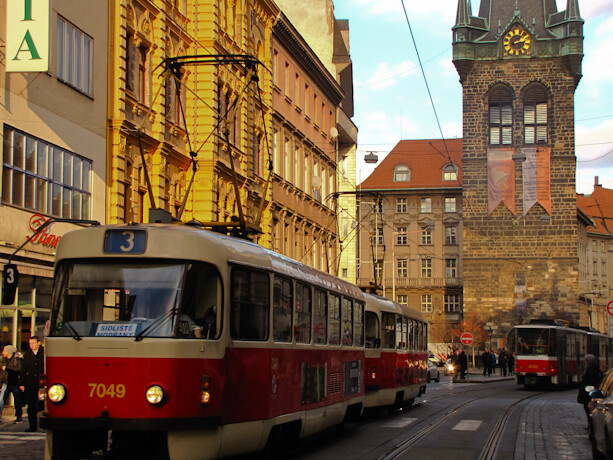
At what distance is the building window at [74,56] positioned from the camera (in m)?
24.4

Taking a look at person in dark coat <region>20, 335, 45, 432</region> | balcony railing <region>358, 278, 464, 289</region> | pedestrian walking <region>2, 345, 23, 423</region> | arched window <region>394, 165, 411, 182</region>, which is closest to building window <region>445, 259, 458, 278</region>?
balcony railing <region>358, 278, 464, 289</region>

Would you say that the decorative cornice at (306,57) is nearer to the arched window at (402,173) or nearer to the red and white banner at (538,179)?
the red and white banner at (538,179)

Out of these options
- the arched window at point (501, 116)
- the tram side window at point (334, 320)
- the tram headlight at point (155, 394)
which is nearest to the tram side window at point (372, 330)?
the tram side window at point (334, 320)

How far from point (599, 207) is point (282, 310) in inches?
4503

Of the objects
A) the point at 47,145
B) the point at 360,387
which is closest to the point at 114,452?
the point at 360,387

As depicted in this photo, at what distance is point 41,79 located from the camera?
23.4 metres

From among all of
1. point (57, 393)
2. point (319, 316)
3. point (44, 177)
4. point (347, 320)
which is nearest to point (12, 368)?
point (347, 320)

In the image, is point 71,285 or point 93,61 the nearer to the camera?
point 71,285

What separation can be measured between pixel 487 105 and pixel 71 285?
71.7m

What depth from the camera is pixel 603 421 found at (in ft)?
39.8

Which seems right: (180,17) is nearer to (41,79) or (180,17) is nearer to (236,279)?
(41,79)

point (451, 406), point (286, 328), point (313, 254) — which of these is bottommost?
point (451, 406)

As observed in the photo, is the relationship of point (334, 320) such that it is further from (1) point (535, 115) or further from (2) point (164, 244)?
(1) point (535, 115)

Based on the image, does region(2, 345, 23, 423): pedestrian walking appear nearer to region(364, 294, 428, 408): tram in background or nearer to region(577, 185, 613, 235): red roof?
region(364, 294, 428, 408): tram in background
